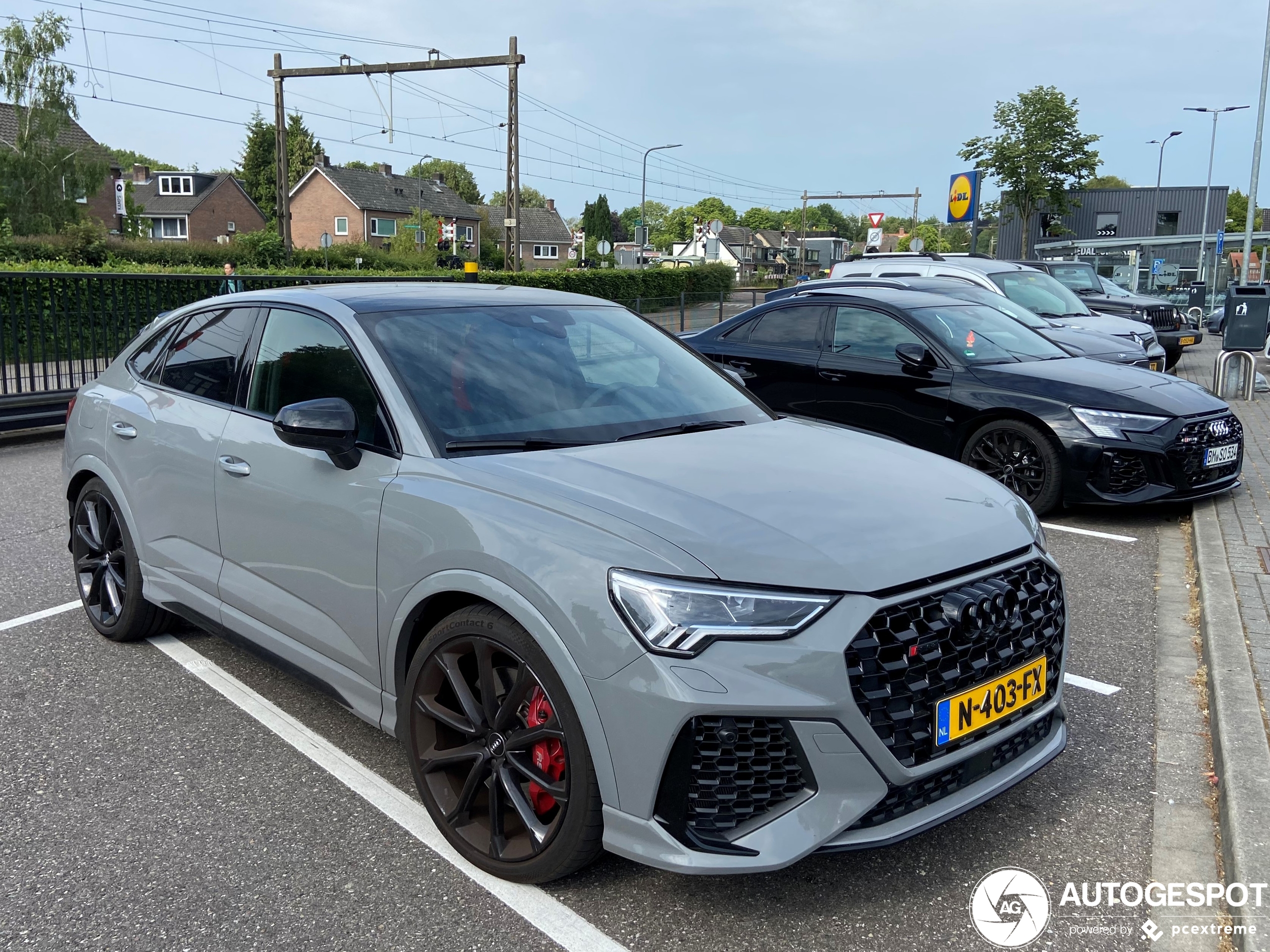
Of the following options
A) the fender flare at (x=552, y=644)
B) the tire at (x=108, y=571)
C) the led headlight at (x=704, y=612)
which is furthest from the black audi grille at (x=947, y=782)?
the tire at (x=108, y=571)

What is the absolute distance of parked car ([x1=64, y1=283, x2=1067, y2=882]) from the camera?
2.42 metres

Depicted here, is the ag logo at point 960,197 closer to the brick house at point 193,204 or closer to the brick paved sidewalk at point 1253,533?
the brick paved sidewalk at point 1253,533

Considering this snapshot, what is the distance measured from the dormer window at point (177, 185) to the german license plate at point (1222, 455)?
8661 centimetres

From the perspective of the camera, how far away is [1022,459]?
286 inches

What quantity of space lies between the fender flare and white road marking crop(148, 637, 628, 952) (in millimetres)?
405

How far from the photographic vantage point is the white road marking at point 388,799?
105 inches

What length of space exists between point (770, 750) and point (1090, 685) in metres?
2.52

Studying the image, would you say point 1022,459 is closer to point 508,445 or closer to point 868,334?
point 868,334

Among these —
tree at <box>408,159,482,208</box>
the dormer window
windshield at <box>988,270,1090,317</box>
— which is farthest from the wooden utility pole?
tree at <box>408,159,482,208</box>

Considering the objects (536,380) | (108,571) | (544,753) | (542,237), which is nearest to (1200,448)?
(536,380)

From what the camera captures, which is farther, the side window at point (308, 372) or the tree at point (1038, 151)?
the tree at point (1038, 151)

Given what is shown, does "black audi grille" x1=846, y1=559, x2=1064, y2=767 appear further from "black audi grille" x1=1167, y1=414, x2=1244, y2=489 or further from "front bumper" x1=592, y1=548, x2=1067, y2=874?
"black audi grille" x1=1167, y1=414, x2=1244, y2=489

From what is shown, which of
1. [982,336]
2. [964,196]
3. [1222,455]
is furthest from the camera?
[964,196]

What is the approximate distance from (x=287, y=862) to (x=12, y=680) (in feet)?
6.94
